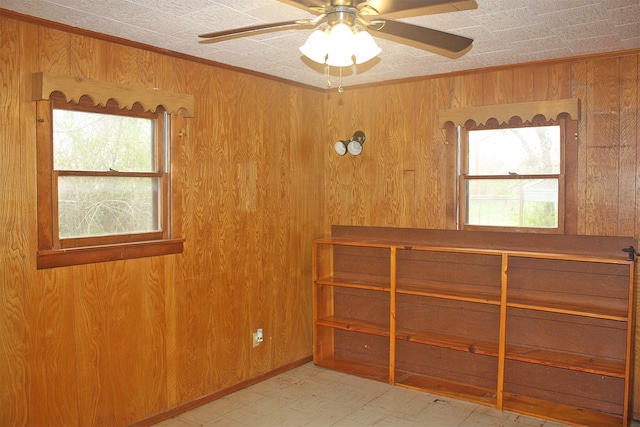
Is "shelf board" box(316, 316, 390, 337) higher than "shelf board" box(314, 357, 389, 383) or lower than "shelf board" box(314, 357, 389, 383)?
higher

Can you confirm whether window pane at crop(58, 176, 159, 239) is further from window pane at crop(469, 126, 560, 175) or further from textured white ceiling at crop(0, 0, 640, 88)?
window pane at crop(469, 126, 560, 175)

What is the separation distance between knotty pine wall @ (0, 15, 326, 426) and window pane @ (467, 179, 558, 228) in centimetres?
141

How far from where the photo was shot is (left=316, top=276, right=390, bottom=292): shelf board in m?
4.16

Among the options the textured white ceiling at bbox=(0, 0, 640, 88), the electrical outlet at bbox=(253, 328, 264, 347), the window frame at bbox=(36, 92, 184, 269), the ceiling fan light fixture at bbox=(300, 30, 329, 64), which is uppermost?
the textured white ceiling at bbox=(0, 0, 640, 88)

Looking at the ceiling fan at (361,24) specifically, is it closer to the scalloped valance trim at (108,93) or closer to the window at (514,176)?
the scalloped valance trim at (108,93)

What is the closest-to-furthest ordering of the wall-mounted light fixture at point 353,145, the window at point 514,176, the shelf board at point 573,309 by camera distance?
the shelf board at point 573,309
the window at point 514,176
the wall-mounted light fixture at point 353,145

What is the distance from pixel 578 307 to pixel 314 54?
2.56 metres

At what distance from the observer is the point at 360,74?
13.4 ft

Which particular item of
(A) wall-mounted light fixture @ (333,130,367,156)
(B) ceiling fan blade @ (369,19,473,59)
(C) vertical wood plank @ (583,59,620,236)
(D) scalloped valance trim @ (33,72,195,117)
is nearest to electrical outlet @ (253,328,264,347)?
(A) wall-mounted light fixture @ (333,130,367,156)

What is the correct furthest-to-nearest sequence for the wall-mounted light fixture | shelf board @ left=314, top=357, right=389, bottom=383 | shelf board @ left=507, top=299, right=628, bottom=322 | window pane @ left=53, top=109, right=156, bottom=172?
the wall-mounted light fixture → shelf board @ left=314, top=357, right=389, bottom=383 → shelf board @ left=507, top=299, right=628, bottom=322 → window pane @ left=53, top=109, right=156, bottom=172

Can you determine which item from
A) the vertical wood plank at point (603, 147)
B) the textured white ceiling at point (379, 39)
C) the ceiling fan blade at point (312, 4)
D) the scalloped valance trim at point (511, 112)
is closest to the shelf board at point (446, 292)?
the vertical wood plank at point (603, 147)

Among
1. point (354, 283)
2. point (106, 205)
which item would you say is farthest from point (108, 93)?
point (354, 283)

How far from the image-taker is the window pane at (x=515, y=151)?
3.67 metres

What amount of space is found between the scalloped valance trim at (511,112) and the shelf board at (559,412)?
6.53ft
